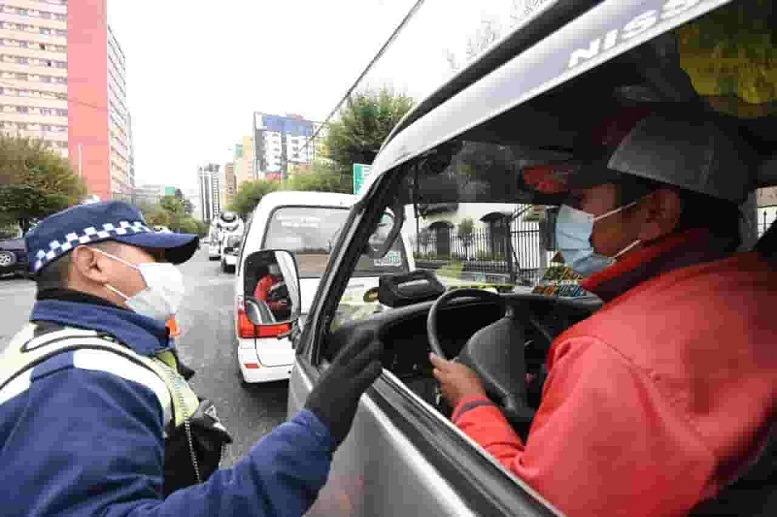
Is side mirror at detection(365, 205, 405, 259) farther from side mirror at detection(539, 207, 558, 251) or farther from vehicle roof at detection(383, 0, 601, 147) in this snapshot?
vehicle roof at detection(383, 0, 601, 147)

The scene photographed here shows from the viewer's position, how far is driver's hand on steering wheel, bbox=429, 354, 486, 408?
1236 millimetres

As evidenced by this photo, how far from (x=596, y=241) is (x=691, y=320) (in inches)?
15.8

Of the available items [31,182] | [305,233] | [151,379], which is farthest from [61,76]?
[151,379]

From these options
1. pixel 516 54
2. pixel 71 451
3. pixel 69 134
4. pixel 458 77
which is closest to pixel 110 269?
pixel 71 451

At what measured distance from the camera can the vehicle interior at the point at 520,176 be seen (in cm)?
79

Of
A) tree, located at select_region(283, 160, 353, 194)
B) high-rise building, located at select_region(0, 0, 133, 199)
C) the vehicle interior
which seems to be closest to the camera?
the vehicle interior

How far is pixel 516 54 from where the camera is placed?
2.50 ft

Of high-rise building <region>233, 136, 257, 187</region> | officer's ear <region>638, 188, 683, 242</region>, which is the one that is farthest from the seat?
high-rise building <region>233, 136, 257, 187</region>

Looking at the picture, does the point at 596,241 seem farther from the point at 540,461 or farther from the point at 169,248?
the point at 169,248

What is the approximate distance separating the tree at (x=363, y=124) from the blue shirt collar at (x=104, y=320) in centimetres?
1289

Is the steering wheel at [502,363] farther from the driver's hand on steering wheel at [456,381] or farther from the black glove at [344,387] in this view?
the black glove at [344,387]

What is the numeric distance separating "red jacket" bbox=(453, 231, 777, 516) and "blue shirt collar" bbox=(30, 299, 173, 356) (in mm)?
1000

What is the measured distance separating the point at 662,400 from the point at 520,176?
126cm

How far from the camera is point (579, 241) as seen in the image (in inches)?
49.1
